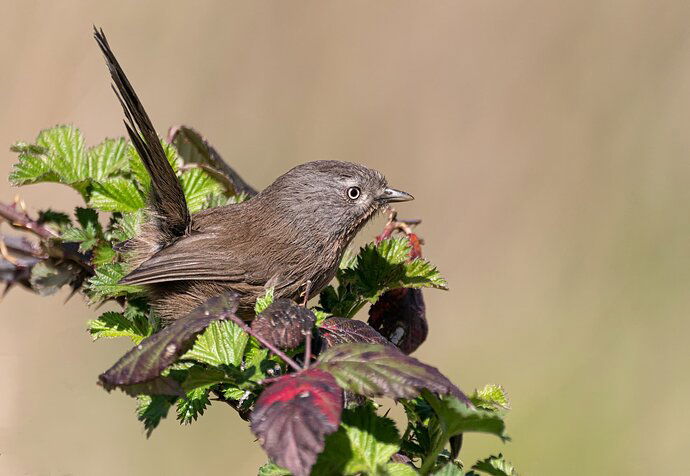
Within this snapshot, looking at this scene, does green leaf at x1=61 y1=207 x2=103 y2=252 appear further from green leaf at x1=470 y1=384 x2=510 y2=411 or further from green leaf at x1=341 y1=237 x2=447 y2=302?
green leaf at x1=470 y1=384 x2=510 y2=411

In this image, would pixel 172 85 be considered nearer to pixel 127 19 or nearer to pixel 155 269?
pixel 127 19

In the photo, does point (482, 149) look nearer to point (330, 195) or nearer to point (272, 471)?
point (330, 195)

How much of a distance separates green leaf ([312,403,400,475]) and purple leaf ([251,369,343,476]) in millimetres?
136

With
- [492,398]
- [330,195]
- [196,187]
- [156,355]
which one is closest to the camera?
[156,355]

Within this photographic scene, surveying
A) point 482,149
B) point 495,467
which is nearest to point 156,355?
point 495,467

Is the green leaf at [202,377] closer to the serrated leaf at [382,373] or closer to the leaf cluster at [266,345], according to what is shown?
the leaf cluster at [266,345]

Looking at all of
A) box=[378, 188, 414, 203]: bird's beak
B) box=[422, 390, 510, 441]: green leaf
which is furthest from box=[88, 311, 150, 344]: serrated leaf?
box=[378, 188, 414, 203]: bird's beak

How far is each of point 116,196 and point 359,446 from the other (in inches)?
62.0

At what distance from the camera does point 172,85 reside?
6359 mm

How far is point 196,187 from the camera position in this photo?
3.07 metres

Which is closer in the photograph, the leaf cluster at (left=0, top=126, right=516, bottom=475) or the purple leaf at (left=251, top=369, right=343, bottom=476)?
the purple leaf at (left=251, top=369, right=343, bottom=476)

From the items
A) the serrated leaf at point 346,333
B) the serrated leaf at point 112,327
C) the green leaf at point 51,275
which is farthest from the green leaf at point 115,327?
the serrated leaf at point 346,333

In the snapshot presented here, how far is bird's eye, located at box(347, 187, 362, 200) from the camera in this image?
363 centimetres

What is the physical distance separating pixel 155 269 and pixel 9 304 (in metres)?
3.14
